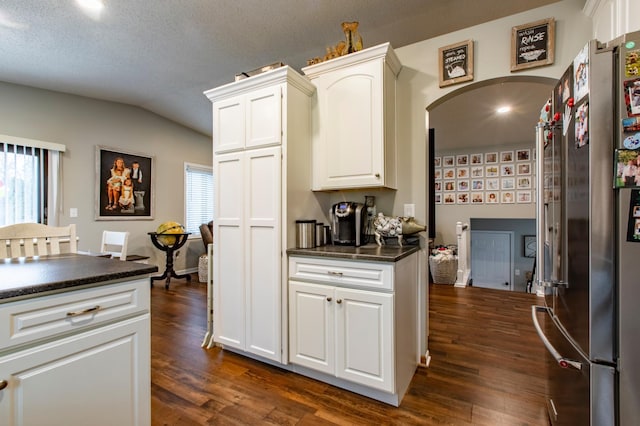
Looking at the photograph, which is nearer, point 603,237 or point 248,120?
point 603,237

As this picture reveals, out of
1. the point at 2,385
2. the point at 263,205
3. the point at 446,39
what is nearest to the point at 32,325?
the point at 2,385

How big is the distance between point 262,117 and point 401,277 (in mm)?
1501

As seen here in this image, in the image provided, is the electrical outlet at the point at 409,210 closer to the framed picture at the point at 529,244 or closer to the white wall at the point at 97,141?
the white wall at the point at 97,141

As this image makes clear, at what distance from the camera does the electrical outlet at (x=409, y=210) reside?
7.36ft

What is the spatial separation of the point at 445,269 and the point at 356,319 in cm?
328

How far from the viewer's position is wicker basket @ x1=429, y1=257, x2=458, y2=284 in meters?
4.55

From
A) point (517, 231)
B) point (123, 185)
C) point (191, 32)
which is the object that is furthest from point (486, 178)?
point (123, 185)

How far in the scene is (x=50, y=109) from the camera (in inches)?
143

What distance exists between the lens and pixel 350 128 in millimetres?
2170

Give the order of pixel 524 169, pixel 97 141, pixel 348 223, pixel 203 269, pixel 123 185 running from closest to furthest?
pixel 348 223 → pixel 97 141 → pixel 123 185 → pixel 203 269 → pixel 524 169

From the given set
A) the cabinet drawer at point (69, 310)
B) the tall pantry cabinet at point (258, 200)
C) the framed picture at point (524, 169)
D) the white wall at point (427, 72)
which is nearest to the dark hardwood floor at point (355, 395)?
the tall pantry cabinet at point (258, 200)

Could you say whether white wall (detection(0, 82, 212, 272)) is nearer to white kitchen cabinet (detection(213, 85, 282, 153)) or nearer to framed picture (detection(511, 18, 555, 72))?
white kitchen cabinet (detection(213, 85, 282, 153))

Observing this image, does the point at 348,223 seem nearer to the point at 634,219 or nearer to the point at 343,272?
the point at 343,272

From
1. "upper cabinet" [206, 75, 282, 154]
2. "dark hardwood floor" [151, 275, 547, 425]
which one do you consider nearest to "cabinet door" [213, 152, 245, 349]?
"upper cabinet" [206, 75, 282, 154]
